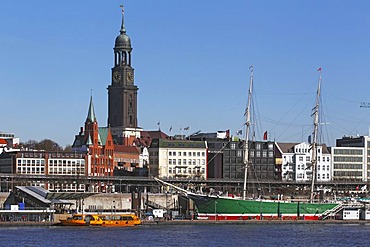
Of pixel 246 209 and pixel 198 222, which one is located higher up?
pixel 246 209

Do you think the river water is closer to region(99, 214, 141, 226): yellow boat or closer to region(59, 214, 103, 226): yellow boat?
region(99, 214, 141, 226): yellow boat

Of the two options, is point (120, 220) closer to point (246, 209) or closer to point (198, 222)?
point (198, 222)

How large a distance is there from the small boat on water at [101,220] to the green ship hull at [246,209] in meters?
16.4

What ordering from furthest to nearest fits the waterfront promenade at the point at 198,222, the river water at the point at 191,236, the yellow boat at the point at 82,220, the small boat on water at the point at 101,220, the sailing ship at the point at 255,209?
the sailing ship at the point at 255,209, the small boat on water at the point at 101,220, the yellow boat at the point at 82,220, the waterfront promenade at the point at 198,222, the river water at the point at 191,236

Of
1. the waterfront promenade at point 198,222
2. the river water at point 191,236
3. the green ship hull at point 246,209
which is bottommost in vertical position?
the river water at point 191,236

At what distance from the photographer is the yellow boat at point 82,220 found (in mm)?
145250

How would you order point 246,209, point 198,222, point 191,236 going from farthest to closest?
1. point 246,209
2. point 198,222
3. point 191,236

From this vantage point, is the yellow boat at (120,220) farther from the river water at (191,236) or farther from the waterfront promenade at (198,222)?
the river water at (191,236)

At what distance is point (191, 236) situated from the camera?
126 meters

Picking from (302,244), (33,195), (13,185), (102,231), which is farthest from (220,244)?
(13,185)

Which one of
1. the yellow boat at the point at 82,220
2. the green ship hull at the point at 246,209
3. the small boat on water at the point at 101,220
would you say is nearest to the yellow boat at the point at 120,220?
the small boat on water at the point at 101,220

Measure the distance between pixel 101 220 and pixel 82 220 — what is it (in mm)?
3117

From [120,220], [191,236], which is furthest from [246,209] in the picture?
[191,236]

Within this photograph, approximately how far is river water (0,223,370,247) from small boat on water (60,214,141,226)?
3.15 meters
